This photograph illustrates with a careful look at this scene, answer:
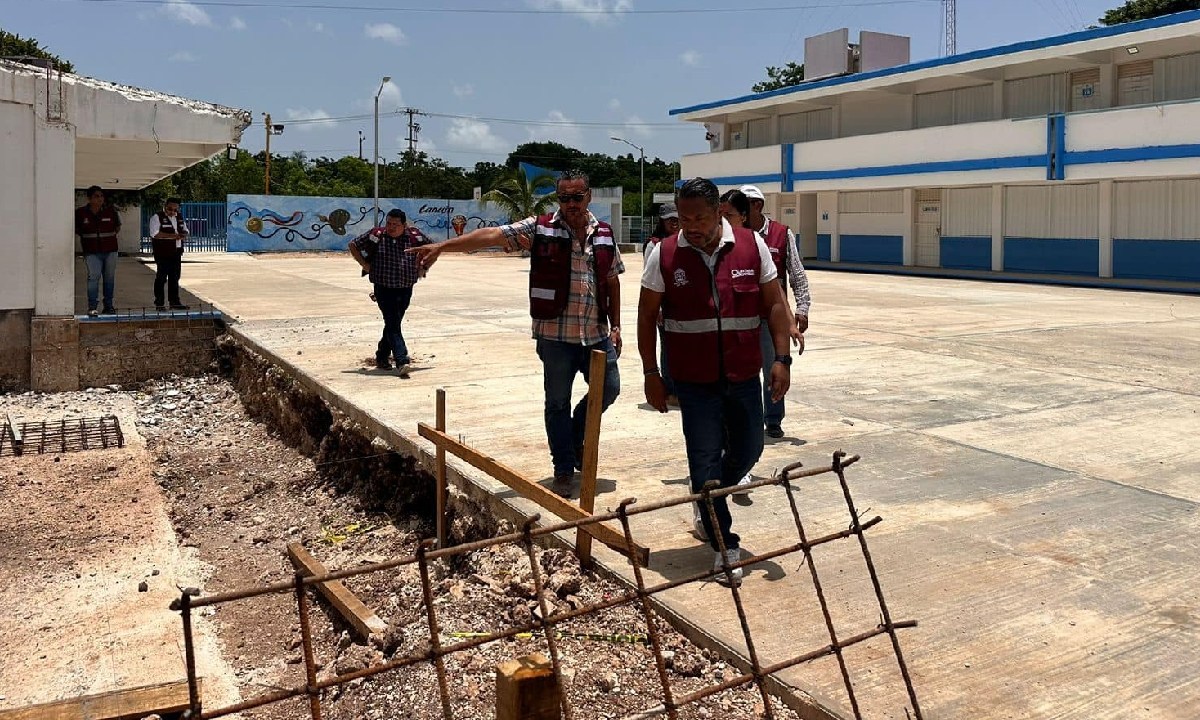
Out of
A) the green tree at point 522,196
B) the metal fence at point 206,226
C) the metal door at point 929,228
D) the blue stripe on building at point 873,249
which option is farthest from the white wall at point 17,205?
the green tree at point 522,196

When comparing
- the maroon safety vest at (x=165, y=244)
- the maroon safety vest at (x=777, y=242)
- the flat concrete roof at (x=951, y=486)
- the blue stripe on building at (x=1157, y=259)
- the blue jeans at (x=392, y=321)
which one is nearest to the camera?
the flat concrete roof at (x=951, y=486)

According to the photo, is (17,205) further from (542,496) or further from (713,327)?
(713,327)

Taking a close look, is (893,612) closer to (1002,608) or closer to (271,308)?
(1002,608)

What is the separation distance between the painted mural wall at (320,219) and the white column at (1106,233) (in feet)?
73.0

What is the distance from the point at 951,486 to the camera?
5957 millimetres

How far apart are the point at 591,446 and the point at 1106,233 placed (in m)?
25.9

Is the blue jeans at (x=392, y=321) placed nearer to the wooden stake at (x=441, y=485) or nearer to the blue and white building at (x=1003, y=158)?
the wooden stake at (x=441, y=485)

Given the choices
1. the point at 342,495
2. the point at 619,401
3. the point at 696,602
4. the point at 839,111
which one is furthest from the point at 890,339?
the point at 839,111

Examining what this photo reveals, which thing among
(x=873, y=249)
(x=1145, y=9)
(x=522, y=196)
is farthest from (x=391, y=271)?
(x=1145, y=9)

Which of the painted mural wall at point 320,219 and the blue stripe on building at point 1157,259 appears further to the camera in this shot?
the painted mural wall at point 320,219

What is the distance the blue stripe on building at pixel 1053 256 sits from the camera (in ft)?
90.9

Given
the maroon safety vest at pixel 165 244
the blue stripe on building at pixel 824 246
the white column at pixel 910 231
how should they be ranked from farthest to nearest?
the blue stripe on building at pixel 824 246 → the white column at pixel 910 231 → the maroon safety vest at pixel 165 244

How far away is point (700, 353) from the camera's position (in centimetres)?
438

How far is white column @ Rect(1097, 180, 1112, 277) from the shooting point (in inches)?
1054
